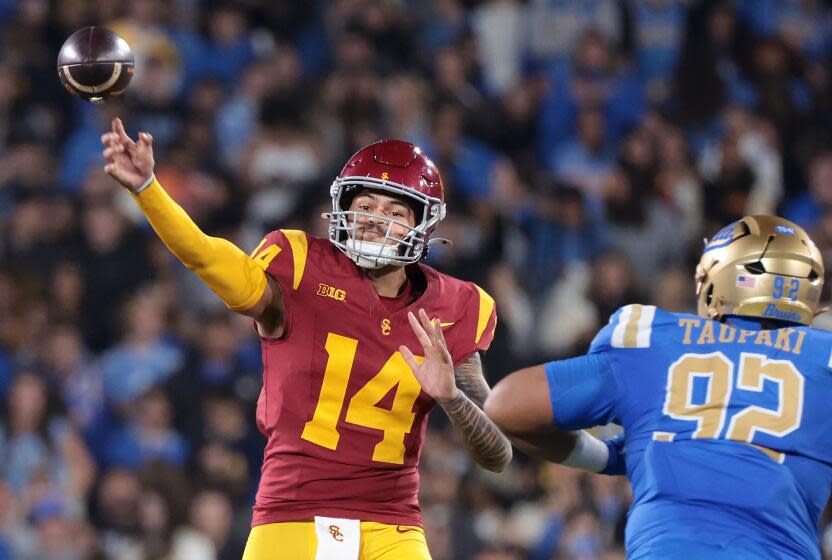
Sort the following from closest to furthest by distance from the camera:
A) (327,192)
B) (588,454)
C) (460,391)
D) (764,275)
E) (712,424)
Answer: (712,424) → (764,275) → (588,454) → (460,391) → (327,192)

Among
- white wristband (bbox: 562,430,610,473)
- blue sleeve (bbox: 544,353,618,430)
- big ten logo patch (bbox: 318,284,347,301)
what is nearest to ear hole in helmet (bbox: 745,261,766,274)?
blue sleeve (bbox: 544,353,618,430)

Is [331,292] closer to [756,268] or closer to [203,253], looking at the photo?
[203,253]

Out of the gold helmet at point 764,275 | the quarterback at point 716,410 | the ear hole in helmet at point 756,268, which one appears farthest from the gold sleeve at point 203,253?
the ear hole in helmet at point 756,268

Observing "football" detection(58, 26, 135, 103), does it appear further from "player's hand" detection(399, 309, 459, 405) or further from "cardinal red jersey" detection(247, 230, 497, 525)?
"player's hand" detection(399, 309, 459, 405)

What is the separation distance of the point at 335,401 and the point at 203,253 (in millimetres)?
580

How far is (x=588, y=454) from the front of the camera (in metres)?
3.72

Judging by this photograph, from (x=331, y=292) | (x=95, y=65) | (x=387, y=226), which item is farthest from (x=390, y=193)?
(x=95, y=65)

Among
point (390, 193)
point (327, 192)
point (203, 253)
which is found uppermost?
point (327, 192)

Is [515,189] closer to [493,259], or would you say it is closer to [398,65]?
[493,259]

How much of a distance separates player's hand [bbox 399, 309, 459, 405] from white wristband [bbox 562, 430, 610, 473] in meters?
0.40

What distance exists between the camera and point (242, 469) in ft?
24.6

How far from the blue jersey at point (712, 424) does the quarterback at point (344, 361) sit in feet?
2.20

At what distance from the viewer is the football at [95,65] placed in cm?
430

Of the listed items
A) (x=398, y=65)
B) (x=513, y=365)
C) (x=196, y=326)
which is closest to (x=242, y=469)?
(x=196, y=326)
